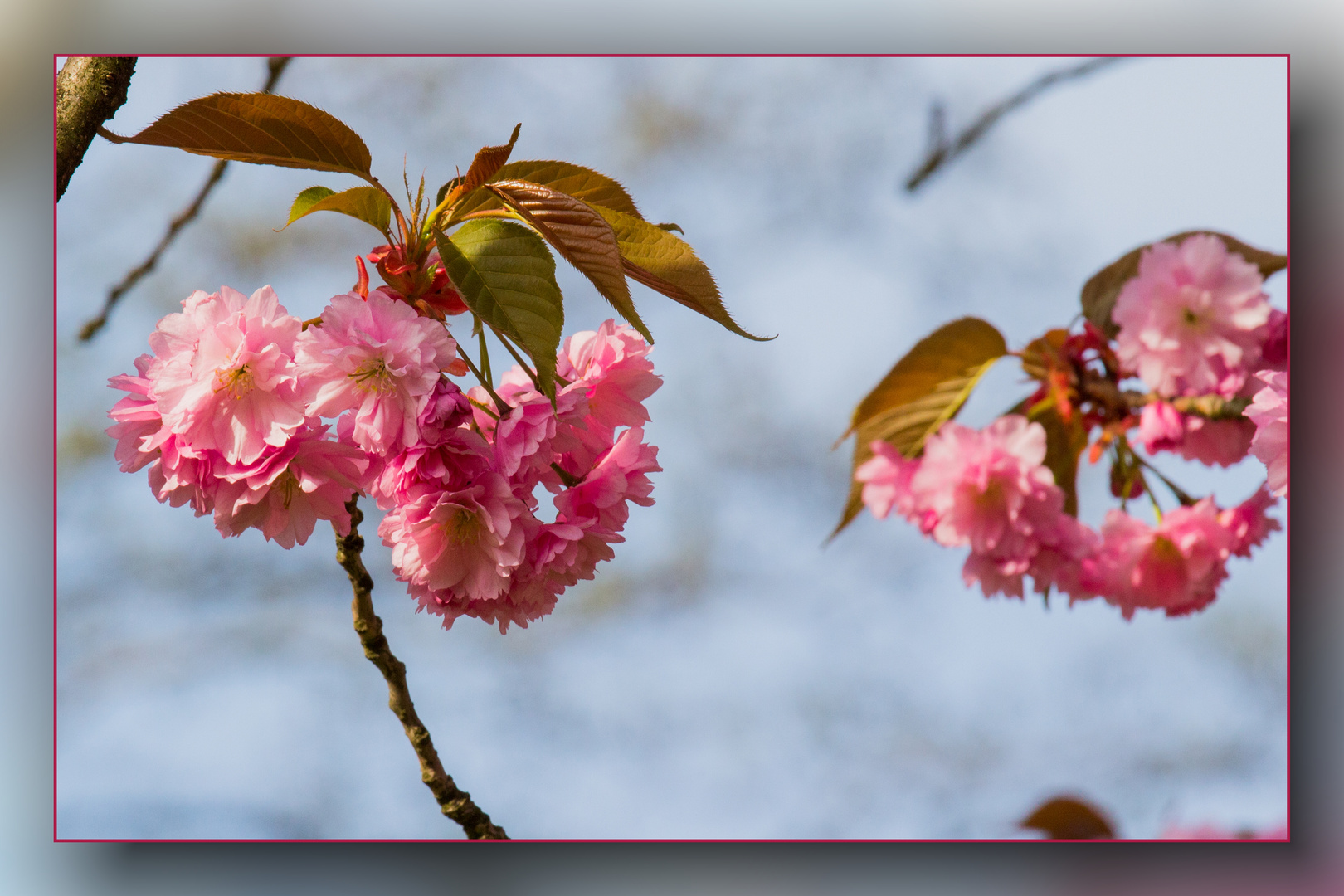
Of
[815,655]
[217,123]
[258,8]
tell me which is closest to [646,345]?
[217,123]

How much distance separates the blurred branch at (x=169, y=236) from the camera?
3.57 feet

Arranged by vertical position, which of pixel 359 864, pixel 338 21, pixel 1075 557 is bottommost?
pixel 359 864

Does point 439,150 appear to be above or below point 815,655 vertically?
above

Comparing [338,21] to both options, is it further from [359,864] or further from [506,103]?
[359,864]

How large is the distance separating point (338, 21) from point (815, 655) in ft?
2.83

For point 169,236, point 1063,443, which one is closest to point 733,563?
point 1063,443

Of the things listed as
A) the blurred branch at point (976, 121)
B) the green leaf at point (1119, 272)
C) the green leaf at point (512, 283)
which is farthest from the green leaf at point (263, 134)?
the green leaf at point (1119, 272)

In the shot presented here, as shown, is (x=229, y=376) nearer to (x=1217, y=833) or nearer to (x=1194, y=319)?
(x=1194, y=319)

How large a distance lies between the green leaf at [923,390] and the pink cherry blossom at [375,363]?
622mm

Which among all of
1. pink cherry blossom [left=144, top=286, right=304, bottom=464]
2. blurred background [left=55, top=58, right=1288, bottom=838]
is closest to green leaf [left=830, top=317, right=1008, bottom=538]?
blurred background [left=55, top=58, right=1288, bottom=838]

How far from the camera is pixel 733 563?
1.11 metres

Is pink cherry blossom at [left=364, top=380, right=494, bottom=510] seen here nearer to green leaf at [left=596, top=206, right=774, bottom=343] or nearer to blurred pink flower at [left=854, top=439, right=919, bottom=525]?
green leaf at [left=596, top=206, right=774, bottom=343]

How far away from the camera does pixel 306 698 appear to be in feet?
3.52

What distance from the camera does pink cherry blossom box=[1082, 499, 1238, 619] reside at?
105 centimetres
